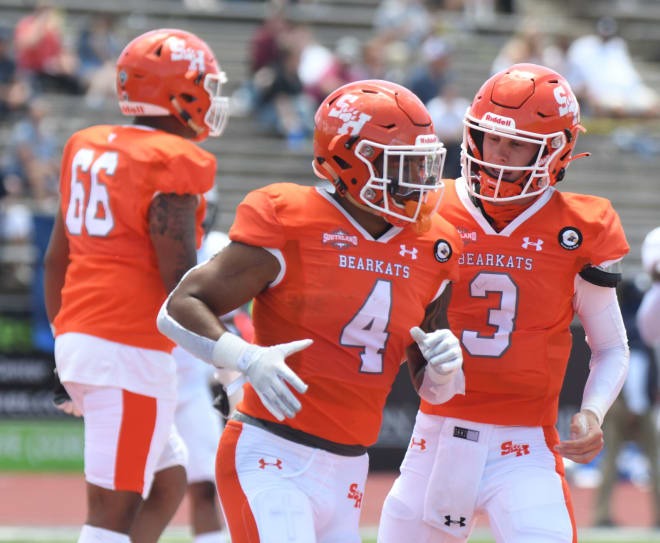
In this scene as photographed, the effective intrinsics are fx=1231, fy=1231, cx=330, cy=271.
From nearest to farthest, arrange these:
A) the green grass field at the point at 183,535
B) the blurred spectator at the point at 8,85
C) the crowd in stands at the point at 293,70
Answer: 1. the green grass field at the point at 183,535
2. the crowd in stands at the point at 293,70
3. the blurred spectator at the point at 8,85

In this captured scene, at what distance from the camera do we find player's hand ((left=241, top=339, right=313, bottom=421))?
3129mm

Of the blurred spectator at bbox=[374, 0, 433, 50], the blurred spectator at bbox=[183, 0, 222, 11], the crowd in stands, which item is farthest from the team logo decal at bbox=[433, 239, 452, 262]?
the blurred spectator at bbox=[183, 0, 222, 11]

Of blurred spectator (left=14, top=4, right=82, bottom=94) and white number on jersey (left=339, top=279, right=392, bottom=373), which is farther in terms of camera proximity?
blurred spectator (left=14, top=4, right=82, bottom=94)

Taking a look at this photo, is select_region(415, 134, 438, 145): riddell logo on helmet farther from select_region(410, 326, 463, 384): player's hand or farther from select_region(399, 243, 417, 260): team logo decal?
select_region(410, 326, 463, 384): player's hand

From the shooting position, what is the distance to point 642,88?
49.3 ft

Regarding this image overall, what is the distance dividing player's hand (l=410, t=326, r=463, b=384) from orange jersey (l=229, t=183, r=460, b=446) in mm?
119

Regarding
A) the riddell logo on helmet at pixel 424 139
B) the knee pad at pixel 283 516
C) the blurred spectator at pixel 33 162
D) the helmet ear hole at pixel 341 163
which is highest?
the riddell logo on helmet at pixel 424 139

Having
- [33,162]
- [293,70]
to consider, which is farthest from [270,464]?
[293,70]

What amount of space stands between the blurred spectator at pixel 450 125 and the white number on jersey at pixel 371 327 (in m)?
8.53

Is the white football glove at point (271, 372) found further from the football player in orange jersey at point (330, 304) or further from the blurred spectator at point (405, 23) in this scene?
the blurred spectator at point (405, 23)

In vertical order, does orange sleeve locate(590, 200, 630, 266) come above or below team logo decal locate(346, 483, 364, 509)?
above

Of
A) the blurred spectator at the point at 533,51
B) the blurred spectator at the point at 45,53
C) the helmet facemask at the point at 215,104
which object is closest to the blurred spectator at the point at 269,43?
the blurred spectator at the point at 45,53

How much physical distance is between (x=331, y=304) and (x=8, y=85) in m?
9.12

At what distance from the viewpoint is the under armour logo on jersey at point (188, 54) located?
4488 mm
